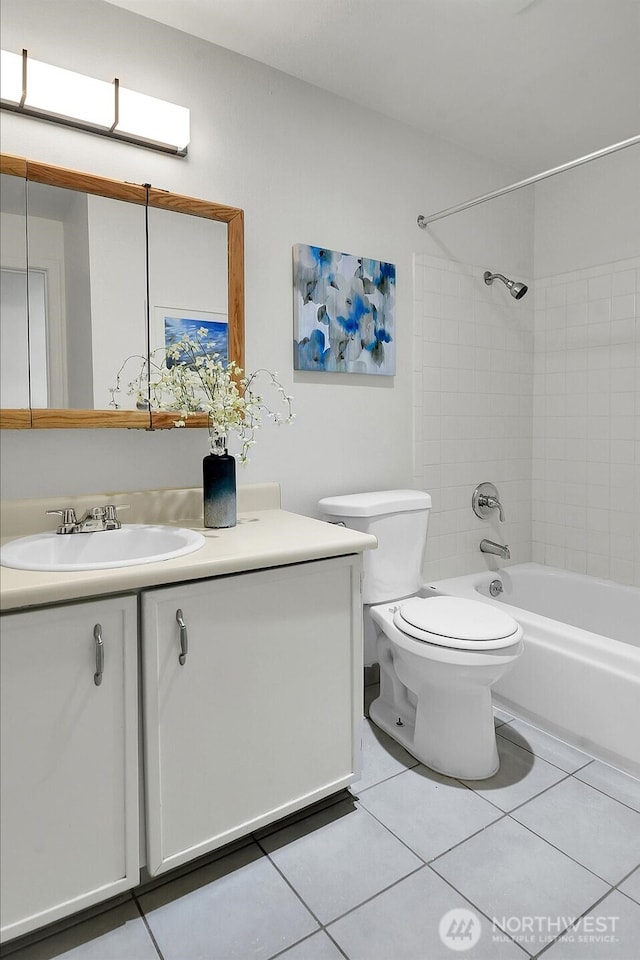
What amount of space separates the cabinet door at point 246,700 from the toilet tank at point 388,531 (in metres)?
0.52

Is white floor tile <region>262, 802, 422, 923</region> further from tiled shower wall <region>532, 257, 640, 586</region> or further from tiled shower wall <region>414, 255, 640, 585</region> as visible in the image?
tiled shower wall <region>532, 257, 640, 586</region>

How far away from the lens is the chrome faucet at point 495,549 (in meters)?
2.84

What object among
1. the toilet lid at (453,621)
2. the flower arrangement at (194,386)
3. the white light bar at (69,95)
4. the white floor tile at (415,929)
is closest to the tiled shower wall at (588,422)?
the toilet lid at (453,621)

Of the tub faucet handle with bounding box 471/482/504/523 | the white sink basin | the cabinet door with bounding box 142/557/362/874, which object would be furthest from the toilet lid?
the tub faucet handle with bounding box 471/482/504/523

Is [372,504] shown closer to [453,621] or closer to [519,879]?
[453,621]

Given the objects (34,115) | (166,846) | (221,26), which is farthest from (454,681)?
(221,26)

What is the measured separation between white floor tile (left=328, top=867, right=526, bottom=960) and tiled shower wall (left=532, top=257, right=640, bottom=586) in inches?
73.9

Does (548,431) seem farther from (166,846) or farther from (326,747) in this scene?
(166,846)

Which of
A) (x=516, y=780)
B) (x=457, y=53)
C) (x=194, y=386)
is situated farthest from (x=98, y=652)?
(x=457, y=53)

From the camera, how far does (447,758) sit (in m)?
1.89

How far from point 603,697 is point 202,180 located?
2154mm

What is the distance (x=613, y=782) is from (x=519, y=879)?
0.58m

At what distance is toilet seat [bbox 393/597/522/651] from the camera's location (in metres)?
1.78

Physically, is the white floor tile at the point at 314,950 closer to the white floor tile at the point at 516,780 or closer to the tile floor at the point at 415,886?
the tile floor at the point at 415,886
